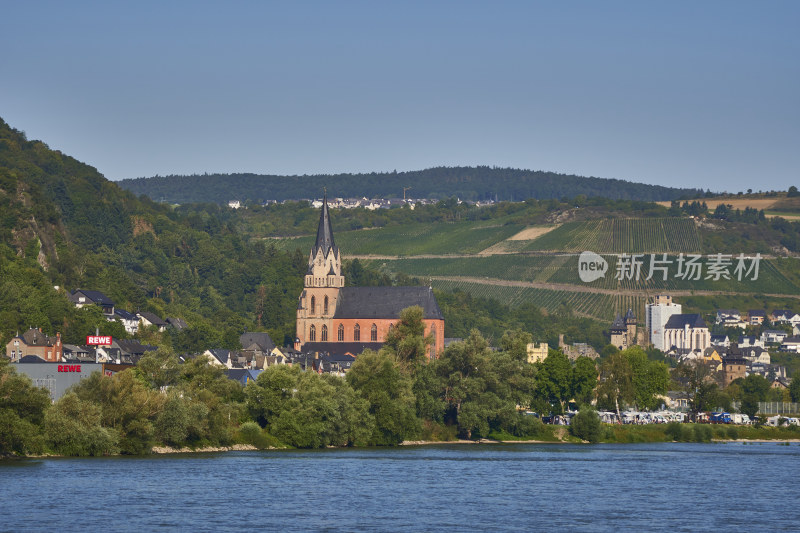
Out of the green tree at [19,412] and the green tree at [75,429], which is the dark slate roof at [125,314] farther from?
the green tree at [19,412]

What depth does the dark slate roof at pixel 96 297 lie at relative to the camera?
440ft

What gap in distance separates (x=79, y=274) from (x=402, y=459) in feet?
266

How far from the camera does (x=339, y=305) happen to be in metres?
151

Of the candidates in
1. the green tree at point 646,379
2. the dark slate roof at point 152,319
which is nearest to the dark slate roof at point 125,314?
the dark slate roof at point 152,319

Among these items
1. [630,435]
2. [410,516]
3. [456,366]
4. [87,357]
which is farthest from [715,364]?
[410,516]

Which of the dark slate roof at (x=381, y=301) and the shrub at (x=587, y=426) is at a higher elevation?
the dark slate roof at (x=381, y=301)

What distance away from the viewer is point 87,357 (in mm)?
98688

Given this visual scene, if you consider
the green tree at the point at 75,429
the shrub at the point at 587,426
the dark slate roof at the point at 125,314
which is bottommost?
the shrub at the point at 587,426

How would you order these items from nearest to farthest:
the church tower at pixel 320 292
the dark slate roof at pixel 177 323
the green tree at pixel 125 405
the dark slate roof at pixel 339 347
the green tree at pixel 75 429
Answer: the green tree at pixel 75 429 → the green tree at pixel 125 405 → the dark slate roof at pixel 339 347 → the dark slate roof at pixel 177 323 → the church tower at pixel 320 292

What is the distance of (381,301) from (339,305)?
485 centimetres

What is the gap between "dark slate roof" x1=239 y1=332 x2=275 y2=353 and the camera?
141 meters

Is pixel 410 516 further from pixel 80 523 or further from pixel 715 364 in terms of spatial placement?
pixel 715 364

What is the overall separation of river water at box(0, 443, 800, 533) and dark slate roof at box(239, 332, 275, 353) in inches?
2344

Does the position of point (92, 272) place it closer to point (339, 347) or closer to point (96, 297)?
point (96, 297)
